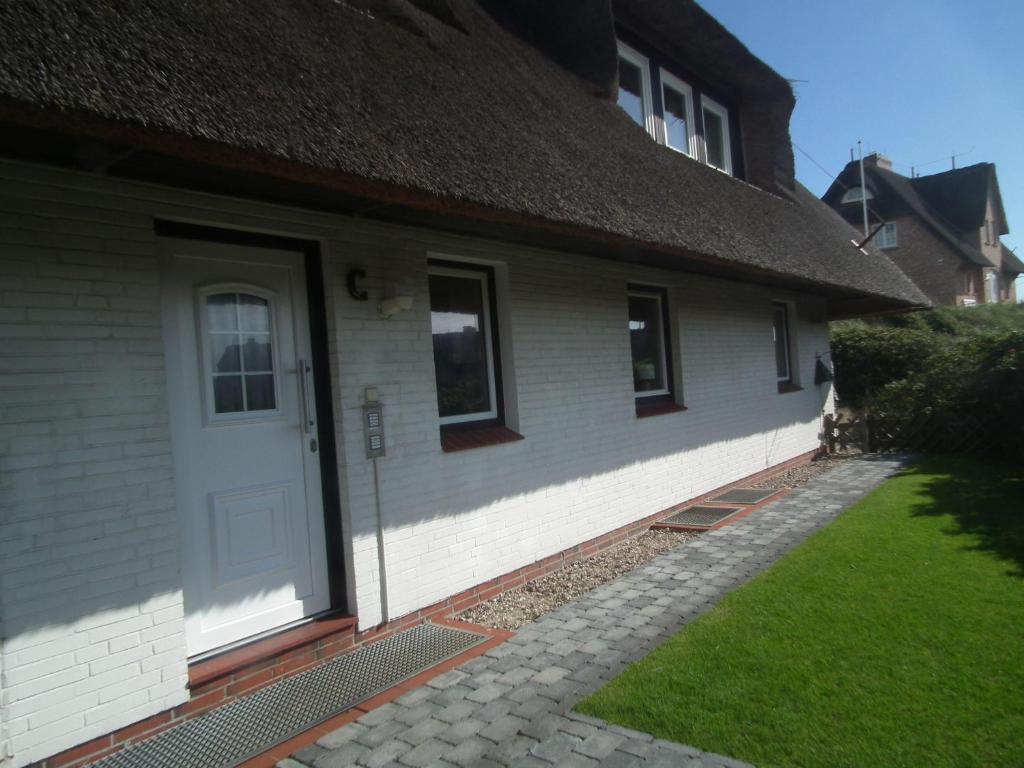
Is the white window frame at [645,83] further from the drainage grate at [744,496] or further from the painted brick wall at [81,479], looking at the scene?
the painted brick wall at [81,479]

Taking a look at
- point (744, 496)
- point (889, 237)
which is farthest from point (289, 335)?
point (889, 237)

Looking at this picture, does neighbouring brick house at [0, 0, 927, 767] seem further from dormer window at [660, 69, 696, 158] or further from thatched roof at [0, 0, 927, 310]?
dormer window at [660, 69, 696, 158]

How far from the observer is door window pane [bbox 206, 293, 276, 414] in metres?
4.01

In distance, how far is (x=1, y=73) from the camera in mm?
2457

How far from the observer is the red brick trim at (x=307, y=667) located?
10.4ft

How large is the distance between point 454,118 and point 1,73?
2840mm

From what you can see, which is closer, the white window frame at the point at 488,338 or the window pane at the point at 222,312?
the window pane at the point at 222,312

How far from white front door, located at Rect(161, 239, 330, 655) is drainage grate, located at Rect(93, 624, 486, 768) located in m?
0.41

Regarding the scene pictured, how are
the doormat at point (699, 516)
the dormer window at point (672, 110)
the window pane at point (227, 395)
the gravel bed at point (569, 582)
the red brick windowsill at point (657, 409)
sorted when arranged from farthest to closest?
the dormer window at point (672, 110) → the red brick windowsill at point (657, 409) → the doormat at point (699, 516) → the gravel bed at point (569, 582) → the window pane at point (227, 395)

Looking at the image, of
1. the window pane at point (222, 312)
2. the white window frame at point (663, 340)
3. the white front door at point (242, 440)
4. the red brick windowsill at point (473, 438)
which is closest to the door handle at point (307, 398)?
the white front door at point (242, 440)

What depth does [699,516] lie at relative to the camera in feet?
25.1

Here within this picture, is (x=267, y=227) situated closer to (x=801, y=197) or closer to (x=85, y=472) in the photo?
(x=85, y=472)

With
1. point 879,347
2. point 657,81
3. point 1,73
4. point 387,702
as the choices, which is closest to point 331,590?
point 387,702

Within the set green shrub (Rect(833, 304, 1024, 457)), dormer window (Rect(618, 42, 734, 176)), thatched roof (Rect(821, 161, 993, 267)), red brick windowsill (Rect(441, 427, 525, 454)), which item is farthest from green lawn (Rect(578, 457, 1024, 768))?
thatched roof (Rect(821, 161, 993, 267))
